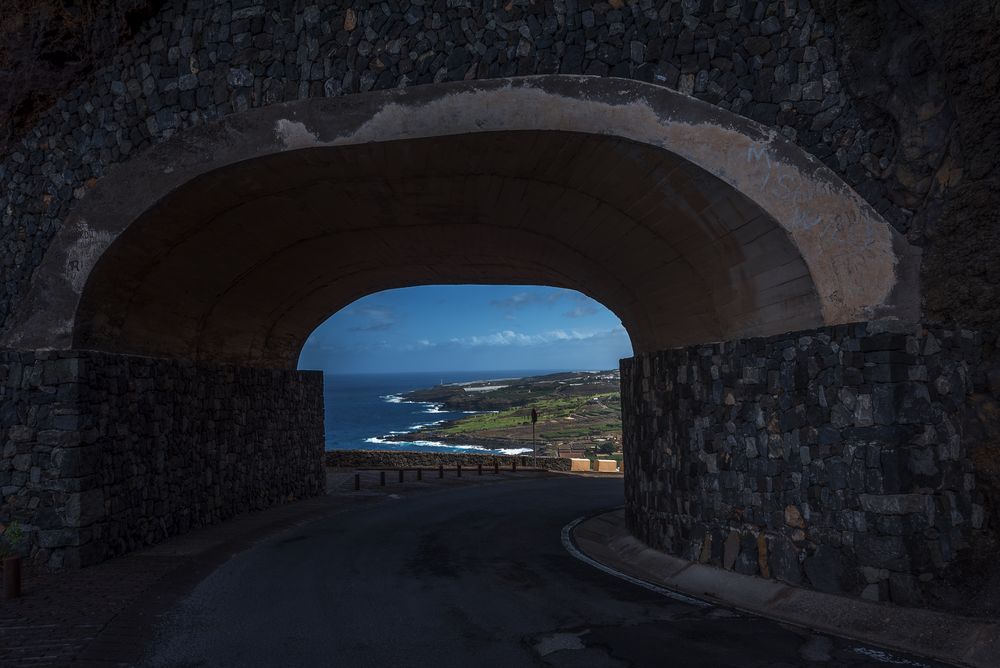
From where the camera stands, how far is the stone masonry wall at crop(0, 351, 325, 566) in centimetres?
1089

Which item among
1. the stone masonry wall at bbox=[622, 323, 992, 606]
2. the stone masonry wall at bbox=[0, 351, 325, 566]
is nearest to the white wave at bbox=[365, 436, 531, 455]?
the stone masonry wall at bbox=[0, 351, 325, 566]

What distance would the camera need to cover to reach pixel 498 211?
13070 mm

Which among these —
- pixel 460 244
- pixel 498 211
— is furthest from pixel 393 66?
pixel 460 244

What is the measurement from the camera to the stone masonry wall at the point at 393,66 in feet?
30.2

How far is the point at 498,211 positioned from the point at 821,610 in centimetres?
823

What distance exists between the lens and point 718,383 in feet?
34.2

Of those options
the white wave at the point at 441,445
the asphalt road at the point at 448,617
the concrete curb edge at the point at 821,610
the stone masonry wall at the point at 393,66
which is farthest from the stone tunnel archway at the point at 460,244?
the white wave at the point at 441,445

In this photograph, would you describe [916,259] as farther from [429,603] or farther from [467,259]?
[467,259]

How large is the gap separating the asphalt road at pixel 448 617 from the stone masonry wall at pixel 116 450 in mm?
2179

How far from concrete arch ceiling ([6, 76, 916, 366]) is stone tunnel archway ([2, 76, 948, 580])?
3cm

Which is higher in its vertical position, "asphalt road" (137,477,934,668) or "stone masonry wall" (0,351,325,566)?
"stone masonry wall" (0,351,325,566)

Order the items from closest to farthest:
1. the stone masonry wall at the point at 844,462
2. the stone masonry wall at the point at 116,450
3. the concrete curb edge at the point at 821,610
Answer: the concrete curb edge at the point at 821,610, the stone masonry wall at the point at 844,462, the stone masonry wall at the point at 116,450

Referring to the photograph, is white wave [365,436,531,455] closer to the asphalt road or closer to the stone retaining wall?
the stone retaining wall

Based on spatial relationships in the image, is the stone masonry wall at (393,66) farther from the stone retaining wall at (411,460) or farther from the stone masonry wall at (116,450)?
the stone retaining wall at (411,460)
